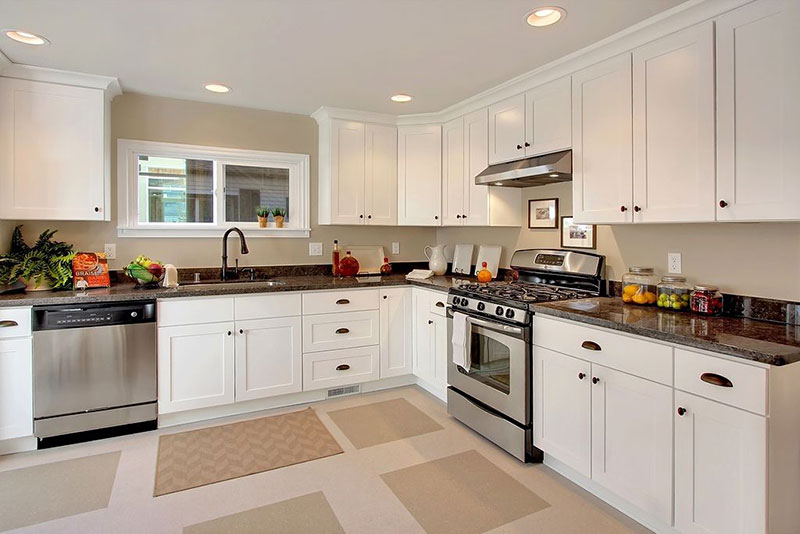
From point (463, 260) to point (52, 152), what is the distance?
3.17m

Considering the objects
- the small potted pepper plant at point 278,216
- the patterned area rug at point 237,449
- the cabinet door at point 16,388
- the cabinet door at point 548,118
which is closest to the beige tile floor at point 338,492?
the patterned area rug at point 237,449

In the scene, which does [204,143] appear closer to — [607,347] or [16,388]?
[16,388]

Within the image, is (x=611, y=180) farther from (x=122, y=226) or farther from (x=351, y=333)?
(x=122, y=226)

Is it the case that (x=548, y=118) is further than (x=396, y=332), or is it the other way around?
(x=396, y=332)

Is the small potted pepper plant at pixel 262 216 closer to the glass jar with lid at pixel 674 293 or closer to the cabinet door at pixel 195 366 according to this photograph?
the cabinet door at pixel 195 366

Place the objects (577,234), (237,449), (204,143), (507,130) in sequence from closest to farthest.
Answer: (237,449) → (577,234) → (507,130) → (204,143)

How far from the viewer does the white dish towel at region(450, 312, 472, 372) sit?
2.94 metres

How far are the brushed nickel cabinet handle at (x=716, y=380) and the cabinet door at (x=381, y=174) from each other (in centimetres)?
283

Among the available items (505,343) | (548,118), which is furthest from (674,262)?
(548,118)

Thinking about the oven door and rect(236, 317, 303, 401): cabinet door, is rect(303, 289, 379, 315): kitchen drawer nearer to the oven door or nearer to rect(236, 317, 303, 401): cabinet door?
rect(236, 317, 303, 401): cabinet door

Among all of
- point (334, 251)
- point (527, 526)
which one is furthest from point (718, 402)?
point (334, 251)

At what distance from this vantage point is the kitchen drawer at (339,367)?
347 centimetres

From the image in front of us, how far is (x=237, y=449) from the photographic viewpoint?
274 centimetres

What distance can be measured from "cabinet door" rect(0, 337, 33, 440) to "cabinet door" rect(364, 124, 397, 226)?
253 centimetres
